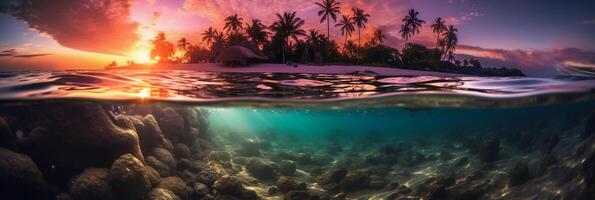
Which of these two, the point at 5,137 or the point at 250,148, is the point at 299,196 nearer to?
the point at 250,148

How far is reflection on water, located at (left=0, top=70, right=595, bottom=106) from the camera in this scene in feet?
35.0

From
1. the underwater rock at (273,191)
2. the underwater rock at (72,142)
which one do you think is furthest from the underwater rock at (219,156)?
the underwater rock at (72,142)

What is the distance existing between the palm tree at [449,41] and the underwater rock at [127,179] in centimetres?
1209

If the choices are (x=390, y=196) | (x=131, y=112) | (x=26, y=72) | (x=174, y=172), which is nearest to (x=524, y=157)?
(x=390, y=196)

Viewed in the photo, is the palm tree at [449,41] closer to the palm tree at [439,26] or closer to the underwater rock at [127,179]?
the palm tree at [439,26]

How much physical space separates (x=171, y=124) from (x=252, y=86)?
8752mm

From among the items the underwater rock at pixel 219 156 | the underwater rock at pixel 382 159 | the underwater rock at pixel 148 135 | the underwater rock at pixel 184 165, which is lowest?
the underwater rock at pixel 382 159

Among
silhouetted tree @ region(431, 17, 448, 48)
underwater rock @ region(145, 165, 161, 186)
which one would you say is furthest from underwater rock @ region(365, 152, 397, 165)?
underwater rock @ region(145, 165, 161, 186)

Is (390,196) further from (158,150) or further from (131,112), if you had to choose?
(131,112)

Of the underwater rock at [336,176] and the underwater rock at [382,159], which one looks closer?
the underwater rock at [336,176]

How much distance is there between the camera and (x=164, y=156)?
1407 cm

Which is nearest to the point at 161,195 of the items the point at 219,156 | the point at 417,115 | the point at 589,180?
the point at 219,156

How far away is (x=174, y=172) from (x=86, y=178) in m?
4.22

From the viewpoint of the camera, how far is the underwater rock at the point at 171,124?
57.3 feet
